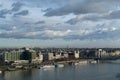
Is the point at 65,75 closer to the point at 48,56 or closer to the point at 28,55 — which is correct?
the point at 28,55

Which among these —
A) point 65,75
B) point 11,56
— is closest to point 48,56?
point 11,56

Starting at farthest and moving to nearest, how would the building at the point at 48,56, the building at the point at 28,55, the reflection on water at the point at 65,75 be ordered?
the building at the point at 48,56 < the building at the point at 28,55 < the reflection on water at the point at 65,75

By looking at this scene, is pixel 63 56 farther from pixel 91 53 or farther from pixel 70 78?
pixel 70 78

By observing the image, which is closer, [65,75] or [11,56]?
[65,75]

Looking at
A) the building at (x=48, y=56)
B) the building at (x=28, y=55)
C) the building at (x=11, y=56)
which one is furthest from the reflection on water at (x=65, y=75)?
the building at (x=48, y=56)

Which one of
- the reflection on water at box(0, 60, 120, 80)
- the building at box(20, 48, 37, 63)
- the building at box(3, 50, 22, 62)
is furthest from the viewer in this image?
the building at box(20, 48, 37, 63)

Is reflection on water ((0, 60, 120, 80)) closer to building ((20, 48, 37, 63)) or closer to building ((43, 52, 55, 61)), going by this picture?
building ((20, 48, 37, 63))

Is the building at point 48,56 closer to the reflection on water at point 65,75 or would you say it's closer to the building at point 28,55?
the building at point 28,55

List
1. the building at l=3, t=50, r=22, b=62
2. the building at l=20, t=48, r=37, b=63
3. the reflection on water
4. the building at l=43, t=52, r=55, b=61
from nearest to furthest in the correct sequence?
the reflection on water, the building at l=3, t=50, r=22, b=62, the building at l=20, t=48, r=37, b=63, the building at l=43, t=52, r=55, b=61

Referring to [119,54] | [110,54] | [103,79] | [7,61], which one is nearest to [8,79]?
[103,79]

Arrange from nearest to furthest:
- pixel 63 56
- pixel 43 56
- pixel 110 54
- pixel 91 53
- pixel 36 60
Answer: pixel 36 60 < pixel 43 56 < pixel 63 56 < pixel 91 53 < pixel 110 54

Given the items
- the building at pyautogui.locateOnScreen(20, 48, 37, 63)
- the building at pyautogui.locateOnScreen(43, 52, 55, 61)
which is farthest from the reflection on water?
the building at pyautogui.locateOnScreen(43, 52, 55, 61)
